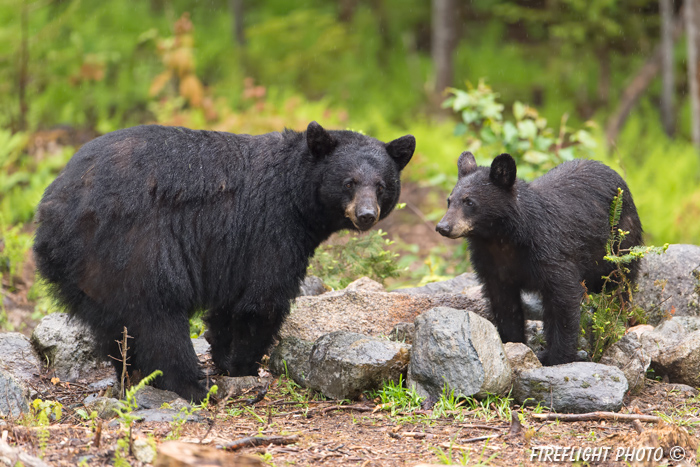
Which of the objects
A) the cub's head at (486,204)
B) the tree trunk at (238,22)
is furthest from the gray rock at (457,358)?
the tree trunk at (238,22)

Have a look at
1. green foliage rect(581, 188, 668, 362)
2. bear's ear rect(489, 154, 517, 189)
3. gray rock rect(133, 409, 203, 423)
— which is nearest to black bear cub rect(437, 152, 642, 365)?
bear's ear rect(489, 154, 517, 189)

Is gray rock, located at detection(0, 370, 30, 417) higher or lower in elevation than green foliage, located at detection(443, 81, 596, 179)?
lower

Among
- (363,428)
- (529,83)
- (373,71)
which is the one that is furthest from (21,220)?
(529,83)

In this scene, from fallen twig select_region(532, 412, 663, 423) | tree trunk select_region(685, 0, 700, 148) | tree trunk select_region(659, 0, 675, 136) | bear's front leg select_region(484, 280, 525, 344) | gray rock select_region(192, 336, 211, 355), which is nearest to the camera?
fallen twig select_region(532, 412, 663, 423)

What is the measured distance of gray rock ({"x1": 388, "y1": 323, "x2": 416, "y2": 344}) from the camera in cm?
552

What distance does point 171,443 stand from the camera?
123 inches

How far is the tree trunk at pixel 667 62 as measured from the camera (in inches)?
507

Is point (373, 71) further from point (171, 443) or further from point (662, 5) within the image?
point (171, 443)

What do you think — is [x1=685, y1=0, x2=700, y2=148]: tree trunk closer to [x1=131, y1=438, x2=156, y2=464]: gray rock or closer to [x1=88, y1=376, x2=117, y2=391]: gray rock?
[x1=88, y1=376, x2=117, y2=391]: gray rock

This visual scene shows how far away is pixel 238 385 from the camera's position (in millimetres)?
5090

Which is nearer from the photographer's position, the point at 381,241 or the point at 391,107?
the point at 381,241

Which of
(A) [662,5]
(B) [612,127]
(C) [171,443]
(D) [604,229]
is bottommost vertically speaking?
(C) [171,443]

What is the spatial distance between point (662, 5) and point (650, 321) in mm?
9105

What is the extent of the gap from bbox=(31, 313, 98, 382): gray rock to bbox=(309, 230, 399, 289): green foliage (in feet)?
7.45
